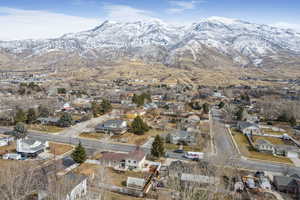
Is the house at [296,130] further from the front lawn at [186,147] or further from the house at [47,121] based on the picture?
the house at [47,121]

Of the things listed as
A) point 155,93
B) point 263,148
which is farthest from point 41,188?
point 155,93

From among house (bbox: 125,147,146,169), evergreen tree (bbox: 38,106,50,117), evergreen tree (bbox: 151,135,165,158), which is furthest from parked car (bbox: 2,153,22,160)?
evergreen tree (bbox: 38,106,50,117)

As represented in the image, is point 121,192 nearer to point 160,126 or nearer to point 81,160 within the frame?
point 81,160

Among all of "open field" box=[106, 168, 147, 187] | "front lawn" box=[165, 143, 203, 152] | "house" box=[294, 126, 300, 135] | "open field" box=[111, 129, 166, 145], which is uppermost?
"house" box=[294, 126, 300, 135]

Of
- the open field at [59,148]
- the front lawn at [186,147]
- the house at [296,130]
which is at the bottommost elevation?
the open field at [59,148]

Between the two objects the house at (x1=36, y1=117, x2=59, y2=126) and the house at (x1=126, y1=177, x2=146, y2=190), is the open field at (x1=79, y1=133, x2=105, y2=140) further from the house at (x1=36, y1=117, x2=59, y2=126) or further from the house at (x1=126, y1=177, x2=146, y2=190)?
the house at (x1=126, y1=177, x2=146, y2=190)

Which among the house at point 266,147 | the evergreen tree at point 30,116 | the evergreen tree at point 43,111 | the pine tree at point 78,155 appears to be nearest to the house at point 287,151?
the house at point 266,147
